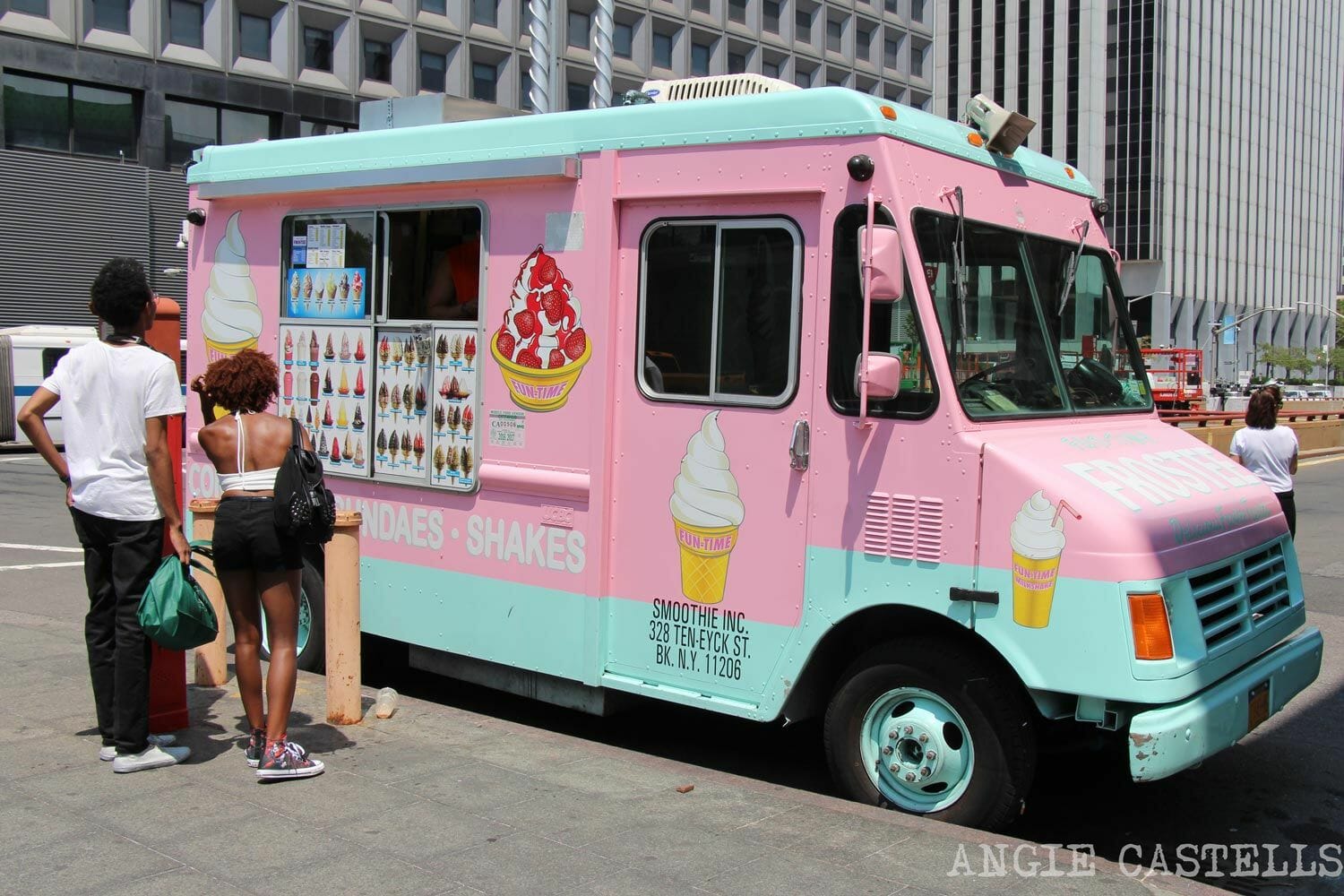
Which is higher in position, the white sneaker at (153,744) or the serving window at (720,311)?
the serving window at (720,311)

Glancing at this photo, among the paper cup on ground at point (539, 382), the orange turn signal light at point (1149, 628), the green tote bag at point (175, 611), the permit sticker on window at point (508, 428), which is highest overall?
the paper cup on ground at point (539, 382)

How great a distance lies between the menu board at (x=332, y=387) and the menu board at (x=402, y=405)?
0.10 meters

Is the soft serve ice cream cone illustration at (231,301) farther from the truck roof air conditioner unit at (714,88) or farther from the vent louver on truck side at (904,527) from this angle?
the vent louver on truck side at (904,527)

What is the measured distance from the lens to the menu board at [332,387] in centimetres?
691

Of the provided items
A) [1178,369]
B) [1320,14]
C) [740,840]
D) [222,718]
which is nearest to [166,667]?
[222,718]

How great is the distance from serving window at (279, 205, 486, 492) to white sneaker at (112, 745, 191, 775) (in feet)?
6.02

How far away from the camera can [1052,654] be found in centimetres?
463

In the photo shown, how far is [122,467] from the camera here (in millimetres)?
5207

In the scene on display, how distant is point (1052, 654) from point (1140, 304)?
9569cm

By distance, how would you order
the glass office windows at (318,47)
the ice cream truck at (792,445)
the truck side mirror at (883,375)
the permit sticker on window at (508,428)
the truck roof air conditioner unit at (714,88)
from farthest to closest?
1. the glass office windows at (318,47)
2. the permit sticker on window at (508,428)
3. the truck roof air conditioner unit at (714,88)
4. the truck side mirror at (883,375)
5. the ice cream truck at (792,445)

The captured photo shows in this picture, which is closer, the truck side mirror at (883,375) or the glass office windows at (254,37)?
the truck side mirror at (883,375)

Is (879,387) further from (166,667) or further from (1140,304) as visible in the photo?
(1140,304)

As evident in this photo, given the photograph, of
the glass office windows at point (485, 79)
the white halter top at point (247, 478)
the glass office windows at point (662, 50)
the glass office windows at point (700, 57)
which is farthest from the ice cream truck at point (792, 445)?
the glass office windows at point (700, 57)

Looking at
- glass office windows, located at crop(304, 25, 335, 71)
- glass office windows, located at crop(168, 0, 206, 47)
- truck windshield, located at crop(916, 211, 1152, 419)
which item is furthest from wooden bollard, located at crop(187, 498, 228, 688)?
glass office windows, located at crop(304, 25, 335, 71)
